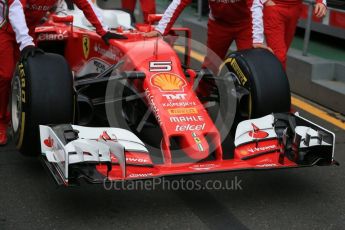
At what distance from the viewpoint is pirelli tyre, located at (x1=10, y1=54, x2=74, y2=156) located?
13.3 ft

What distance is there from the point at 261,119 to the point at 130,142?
0.93m

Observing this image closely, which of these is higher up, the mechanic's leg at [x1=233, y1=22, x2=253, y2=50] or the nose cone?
the mechanic's leg at [x1=233, y1=22, x2=253, y2=50]

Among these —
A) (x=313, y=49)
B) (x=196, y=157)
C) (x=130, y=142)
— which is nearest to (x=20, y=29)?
(x=130, y=142)

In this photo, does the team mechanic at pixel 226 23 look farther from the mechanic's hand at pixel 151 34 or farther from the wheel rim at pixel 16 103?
the wheel rim at pixel 16 103

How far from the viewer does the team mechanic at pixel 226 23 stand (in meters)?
5.08

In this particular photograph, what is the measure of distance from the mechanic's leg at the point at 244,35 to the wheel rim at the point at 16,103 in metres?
2.18

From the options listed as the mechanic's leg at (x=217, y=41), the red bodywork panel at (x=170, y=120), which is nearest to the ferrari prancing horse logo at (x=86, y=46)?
the red bodywork panel at (x=170, y=120)

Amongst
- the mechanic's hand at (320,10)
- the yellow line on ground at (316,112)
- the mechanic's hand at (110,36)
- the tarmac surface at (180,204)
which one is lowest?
the yellow line on ground at (316,112)

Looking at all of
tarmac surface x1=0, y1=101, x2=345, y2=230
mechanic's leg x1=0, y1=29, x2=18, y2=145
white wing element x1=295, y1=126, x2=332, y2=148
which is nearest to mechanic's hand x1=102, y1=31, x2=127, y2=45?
mechanic's leg x1=0, y1=29, x2=18, y2=145

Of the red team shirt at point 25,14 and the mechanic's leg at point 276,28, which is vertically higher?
the red team shirt at point 25,14

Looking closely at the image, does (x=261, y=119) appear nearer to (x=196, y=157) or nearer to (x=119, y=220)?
(x=196, y=157)

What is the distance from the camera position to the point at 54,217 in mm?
3756

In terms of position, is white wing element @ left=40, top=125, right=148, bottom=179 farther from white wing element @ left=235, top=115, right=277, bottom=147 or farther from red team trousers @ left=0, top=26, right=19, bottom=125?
red team trousers @ left=0, top=26, right=19, bottom=125

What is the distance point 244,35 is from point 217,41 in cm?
27
